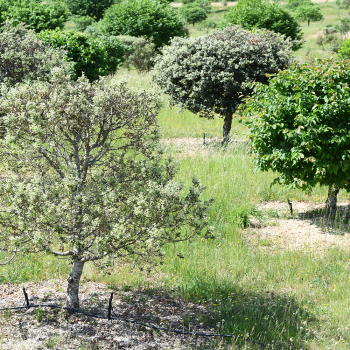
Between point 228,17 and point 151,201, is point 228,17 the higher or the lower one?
the higher one

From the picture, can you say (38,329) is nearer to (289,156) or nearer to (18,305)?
(18,305)

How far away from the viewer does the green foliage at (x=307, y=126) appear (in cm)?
637

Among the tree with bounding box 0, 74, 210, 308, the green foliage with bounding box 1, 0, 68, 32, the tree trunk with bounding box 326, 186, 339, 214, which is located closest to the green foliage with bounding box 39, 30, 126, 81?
→ the tree trunk with bounding box 326, 186, 339, 214

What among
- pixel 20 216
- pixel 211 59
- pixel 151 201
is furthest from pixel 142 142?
pixel 211 59

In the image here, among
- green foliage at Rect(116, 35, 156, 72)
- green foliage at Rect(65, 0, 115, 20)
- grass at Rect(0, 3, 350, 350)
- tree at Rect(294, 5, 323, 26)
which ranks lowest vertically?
grass at Rect(0, 3, 350, 350)

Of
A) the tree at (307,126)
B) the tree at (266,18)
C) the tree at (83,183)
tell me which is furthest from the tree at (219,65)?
the tree at (266,18)

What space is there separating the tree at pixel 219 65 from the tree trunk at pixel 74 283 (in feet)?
24.0

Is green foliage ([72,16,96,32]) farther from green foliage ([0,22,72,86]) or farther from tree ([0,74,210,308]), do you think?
tree ([0,74,210,308])

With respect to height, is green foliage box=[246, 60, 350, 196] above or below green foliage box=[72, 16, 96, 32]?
below

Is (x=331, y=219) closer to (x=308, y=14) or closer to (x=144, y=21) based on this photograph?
(x=144, y=21)

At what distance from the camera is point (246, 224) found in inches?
279

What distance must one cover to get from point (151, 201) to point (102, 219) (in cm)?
49

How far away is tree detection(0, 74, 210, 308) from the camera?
135 inches

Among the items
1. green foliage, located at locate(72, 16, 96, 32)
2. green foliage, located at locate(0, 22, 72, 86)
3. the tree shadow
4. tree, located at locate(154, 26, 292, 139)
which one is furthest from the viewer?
green foliage, located at locate(72, 16, 96, 32)
